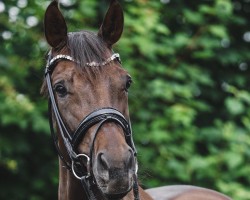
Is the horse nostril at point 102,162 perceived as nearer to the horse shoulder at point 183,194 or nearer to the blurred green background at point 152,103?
the horse shoulder at point 183,194

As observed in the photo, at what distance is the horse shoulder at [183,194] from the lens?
3.84 m

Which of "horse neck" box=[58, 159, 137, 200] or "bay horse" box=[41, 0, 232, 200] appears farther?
"horse neck" box=[58, 159, 137, 200]

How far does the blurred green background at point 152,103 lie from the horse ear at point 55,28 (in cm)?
274

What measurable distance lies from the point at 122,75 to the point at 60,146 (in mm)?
438

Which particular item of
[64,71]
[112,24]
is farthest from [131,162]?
[112,24]

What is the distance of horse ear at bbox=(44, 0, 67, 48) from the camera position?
3023mm

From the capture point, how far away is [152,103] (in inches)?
246

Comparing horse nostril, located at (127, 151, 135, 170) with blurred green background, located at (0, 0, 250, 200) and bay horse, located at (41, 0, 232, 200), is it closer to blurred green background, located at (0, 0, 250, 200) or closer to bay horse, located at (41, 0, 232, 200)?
bay horse, located at (41, 0, 232, 200)

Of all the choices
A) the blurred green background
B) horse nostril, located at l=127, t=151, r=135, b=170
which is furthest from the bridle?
the blurred green background

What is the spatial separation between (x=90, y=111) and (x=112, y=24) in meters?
0.54

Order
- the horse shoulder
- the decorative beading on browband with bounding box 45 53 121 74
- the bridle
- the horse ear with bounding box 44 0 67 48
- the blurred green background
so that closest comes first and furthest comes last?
the bridle → the decorative beading on browband with bounding box 45 53 121 74 → the horse ear with bounding box 44 0 67 48 → the horse shoulder → the blurred green background

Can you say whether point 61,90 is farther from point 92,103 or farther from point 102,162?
point 102,162

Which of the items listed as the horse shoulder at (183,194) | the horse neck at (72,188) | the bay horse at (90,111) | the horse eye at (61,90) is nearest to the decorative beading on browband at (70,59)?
the bay horse at (90,111)

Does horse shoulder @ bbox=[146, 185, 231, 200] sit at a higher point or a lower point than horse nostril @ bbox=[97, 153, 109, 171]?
lower
